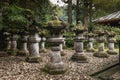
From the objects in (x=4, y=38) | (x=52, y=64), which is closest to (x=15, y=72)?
(x=52, y=64)

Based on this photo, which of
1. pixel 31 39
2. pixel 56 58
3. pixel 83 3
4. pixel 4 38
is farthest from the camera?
pixel 83 3

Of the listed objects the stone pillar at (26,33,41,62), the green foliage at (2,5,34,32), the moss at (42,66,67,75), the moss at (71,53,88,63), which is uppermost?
the green foliage at (2,5,34,32)

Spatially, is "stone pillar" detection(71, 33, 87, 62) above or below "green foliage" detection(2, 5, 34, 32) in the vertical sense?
below

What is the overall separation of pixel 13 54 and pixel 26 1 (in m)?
3.14

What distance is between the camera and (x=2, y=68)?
8383 millimetres

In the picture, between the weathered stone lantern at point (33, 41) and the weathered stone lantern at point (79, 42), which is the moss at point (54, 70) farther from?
the weathered stone lantern at point (79, 42)

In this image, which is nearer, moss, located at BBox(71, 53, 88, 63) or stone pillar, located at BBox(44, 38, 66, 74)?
stone pillar, located at BBox(44, 38, 66, 74)

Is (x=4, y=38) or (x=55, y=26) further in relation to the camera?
(x=4, y=38)

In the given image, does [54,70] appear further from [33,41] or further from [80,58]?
[80,58]

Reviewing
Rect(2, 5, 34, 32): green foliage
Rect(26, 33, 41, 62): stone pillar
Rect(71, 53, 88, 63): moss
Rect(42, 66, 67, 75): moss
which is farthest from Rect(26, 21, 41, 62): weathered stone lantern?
Rect(42, 66, 67, 75): moss

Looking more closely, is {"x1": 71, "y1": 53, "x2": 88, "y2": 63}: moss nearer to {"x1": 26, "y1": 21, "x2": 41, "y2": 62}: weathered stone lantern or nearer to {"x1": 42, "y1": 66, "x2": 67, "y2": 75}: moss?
{"x1": 26, "y1": 21, "x2": 41, "y2": 62}: weathered stone lantern

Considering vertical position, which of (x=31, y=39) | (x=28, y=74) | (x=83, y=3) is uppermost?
(x=83, y=3)

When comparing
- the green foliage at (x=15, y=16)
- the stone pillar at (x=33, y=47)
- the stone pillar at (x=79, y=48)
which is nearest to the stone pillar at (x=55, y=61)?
the stone pillar at (x=33, y=47)

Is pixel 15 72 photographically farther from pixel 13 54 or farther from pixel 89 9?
pixel 89 9
